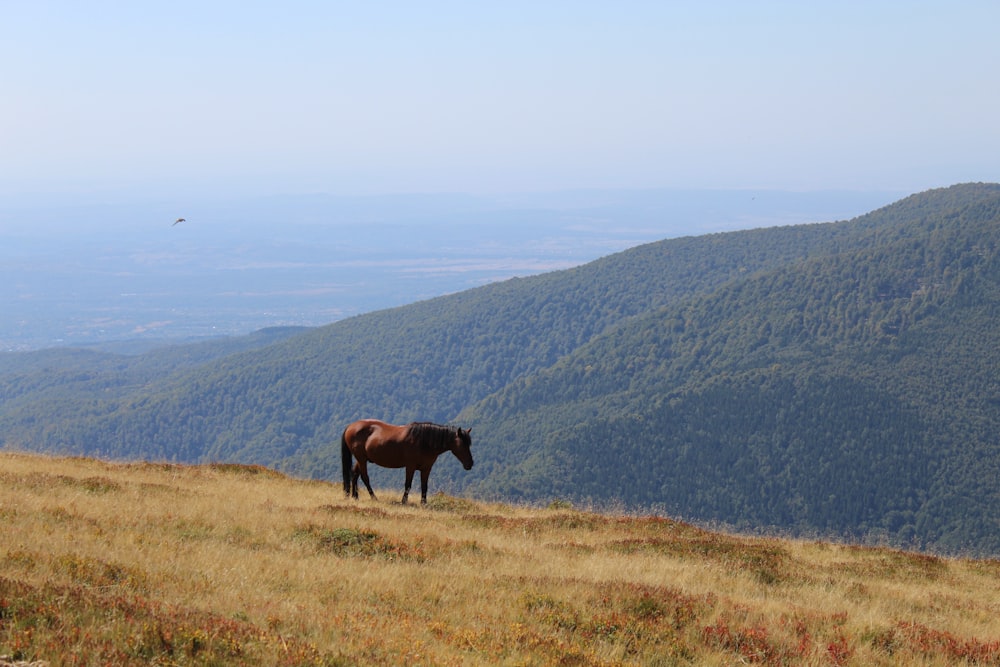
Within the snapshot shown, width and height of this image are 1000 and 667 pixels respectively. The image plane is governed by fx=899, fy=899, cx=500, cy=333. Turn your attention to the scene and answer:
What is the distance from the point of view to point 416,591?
1145cm

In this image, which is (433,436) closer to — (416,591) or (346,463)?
(346,463)

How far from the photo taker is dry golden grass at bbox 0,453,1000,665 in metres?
8.55

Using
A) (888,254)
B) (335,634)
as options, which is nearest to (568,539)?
(335,634)

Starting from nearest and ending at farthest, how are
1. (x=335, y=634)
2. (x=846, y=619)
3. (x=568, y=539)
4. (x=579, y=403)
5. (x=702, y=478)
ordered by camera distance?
(x=335, y=634) → (x=846, y=619) → (x=568, y=539) → (x=702, y=478) → (x=579, y=403)

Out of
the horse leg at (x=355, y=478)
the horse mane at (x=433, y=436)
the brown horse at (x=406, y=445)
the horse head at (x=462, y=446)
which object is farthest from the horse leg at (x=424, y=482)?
the horse leg at (x=355, y=478)

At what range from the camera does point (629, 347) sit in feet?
614

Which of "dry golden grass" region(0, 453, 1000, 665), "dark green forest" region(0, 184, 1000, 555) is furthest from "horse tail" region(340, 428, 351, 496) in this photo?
"dark green forest" region(0, 184, 1000, 555)

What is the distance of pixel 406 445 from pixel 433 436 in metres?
0.68

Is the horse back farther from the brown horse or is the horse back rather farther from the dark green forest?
the dark green forest

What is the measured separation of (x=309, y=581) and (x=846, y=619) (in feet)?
23.4

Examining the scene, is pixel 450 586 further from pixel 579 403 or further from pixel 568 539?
pixel 579 403

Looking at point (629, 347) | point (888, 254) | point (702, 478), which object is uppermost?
point (888, 254)

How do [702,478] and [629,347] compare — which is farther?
[629,347]

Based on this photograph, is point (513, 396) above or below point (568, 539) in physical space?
below
